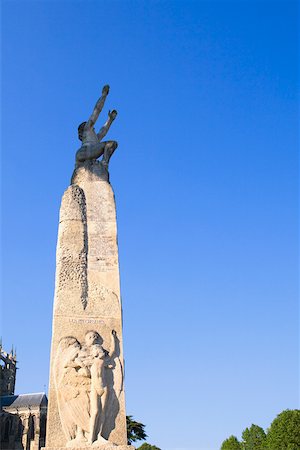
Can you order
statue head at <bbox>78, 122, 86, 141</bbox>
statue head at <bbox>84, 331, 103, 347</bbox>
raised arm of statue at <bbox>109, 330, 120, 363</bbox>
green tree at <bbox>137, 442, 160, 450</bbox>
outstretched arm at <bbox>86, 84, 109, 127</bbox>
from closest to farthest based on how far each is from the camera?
statue head at <bbox>84, 331, 103, 347</bbox> → raised arm of statue at <bbox>109, 330, 120, 363</bbox> → outstretched arm at <bbox>86, 84, 109, 127</bbox> → statue head at <bbox>78, 122, 86, 141</bbox> → green tree at <bbox>137, 442, 160, 450</bbox>

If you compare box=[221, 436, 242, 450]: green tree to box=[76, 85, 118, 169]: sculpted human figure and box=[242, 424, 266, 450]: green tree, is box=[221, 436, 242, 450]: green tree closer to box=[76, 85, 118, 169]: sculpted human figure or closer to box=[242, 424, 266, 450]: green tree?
box=[242, 424, 266, 450]: green tree

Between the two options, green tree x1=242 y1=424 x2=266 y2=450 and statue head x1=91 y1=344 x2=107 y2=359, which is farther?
green tree x1=242 y1=424 x2=266 y2=450

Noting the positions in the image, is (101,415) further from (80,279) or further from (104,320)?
(80,279)

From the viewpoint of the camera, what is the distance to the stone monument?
30.0ft

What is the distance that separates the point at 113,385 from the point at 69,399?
2.84ft

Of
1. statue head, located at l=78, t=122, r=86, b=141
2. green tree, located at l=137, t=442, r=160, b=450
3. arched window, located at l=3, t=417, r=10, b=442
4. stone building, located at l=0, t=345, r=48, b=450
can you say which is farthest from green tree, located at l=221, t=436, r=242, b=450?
statue head, located at l=78, t=122, r=86, b=141

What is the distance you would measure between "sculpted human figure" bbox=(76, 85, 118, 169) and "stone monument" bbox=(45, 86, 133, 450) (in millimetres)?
24

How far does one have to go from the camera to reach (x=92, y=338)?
9.73m

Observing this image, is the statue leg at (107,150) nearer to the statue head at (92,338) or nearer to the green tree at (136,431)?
the statue head at (92,338)

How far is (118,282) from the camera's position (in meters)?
10.7

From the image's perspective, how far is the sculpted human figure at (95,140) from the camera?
1211cm

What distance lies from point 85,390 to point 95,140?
6060 mm

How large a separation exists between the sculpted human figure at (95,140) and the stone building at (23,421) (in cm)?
6609

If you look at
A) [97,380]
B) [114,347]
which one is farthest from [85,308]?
[97,380]
